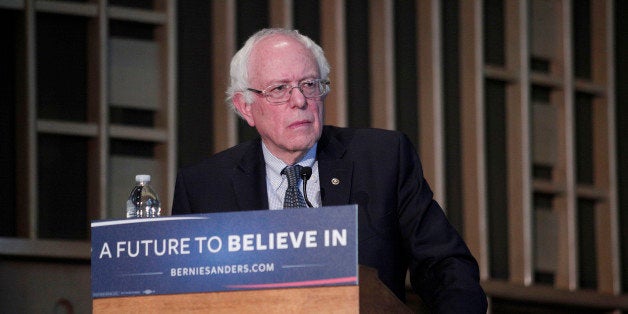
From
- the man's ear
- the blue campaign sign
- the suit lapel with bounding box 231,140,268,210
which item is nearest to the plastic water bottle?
the suit lapel with bounding box 231,140,268,210

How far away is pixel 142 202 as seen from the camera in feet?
11.4

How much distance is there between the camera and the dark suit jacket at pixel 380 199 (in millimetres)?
3033

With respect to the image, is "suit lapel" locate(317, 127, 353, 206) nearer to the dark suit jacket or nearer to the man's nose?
the dark suit jacket

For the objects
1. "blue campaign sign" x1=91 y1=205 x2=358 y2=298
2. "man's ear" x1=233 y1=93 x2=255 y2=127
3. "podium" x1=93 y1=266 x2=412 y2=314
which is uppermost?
"man's ear" x1=233 y1=93 x2=255 y2=127

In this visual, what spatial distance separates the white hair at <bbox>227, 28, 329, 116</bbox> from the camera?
10.5 feet

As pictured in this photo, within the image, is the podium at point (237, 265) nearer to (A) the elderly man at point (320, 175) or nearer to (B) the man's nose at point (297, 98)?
(A) the elderly man at point (320, 175)

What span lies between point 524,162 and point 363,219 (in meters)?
3.88

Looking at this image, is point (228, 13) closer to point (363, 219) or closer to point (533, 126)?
point (533, 126)

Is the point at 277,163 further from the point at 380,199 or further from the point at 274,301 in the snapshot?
the point at 274,301

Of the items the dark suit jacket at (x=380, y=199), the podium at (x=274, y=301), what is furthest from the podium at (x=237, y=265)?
the dark suit jacket at (x=380, y=199)

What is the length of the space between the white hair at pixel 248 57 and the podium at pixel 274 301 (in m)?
0.91

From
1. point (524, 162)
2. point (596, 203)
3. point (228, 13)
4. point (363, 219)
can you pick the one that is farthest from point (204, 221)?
point (596, 203)

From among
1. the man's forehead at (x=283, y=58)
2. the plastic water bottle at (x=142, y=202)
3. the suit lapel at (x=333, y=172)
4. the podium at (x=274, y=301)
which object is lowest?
the podium at (x=274, y=301)

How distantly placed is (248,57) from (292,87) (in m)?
0.18
